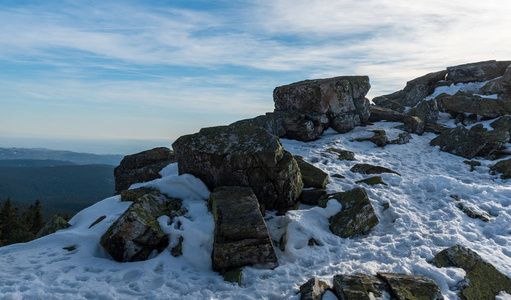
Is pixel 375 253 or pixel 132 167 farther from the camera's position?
pixel 132 167

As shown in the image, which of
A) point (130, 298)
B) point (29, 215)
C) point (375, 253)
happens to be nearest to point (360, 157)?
point (375, 253)

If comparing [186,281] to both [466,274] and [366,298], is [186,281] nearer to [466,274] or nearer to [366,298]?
[366,298]

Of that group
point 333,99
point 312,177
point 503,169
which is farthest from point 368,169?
point 333,99

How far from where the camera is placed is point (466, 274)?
8.34 metres

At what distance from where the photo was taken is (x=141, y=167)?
19344mm

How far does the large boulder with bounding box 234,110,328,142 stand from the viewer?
23.6 metres

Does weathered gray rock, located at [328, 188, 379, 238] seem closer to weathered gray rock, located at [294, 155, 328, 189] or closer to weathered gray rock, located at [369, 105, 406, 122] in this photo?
weathered gray rock, located at [294, 155, 328, 189]

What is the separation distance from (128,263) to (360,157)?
54.0ft

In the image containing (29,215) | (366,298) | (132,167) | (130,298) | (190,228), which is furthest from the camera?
(29,215)

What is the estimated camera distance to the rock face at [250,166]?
1307cm

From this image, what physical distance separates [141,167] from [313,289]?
610 inches

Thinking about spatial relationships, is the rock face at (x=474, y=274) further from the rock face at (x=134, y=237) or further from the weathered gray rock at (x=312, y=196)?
the rock face at (x=134, y=237)

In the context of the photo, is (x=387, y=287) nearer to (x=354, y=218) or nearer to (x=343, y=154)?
(x=354, y=218)

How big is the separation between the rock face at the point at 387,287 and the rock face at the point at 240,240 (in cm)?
268
